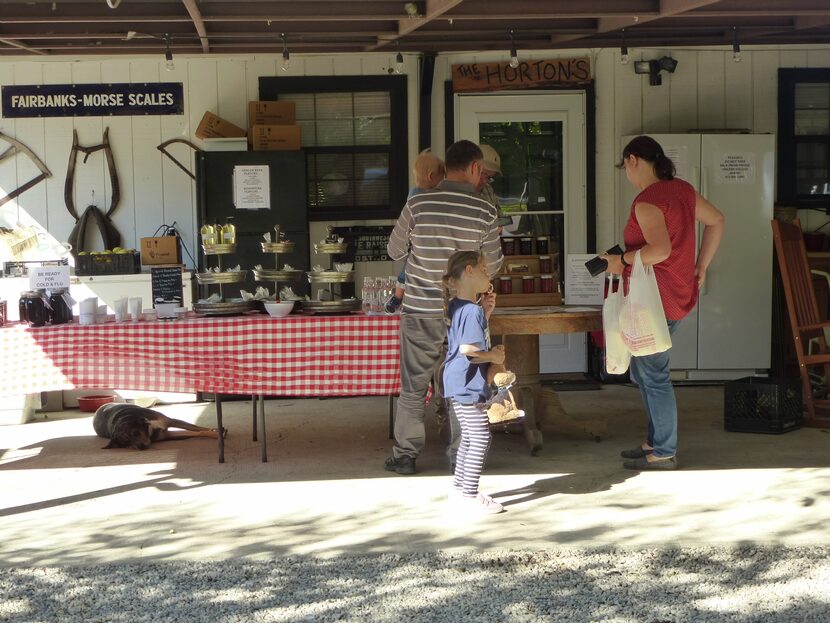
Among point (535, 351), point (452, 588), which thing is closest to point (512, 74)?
point (535, 351)

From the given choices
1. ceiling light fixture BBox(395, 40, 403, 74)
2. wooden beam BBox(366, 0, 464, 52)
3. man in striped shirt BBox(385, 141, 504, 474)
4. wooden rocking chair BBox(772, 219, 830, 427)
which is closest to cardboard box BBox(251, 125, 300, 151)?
ceiling light fixture BBox(395, 40, 403, 74)

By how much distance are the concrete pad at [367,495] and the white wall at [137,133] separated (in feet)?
6.84

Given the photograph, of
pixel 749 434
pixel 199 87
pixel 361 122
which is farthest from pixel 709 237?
pixel 199 87

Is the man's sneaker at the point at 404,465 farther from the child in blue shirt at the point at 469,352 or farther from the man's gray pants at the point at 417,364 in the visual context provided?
the child in blue shirt at the point at 469,352

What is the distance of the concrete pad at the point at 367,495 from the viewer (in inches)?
192

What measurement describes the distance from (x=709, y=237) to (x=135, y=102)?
4.99 m

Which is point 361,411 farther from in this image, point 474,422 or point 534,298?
point 474,422

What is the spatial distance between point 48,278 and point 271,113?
3099 mm

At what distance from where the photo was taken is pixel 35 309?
6141 mm

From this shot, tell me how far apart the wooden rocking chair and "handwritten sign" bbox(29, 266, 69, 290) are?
4.47 m

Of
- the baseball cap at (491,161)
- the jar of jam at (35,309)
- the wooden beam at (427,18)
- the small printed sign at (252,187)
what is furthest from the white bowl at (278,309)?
the small printed sign at (252,187)

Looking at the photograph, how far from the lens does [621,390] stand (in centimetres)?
894

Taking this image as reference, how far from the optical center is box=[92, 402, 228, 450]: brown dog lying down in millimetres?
6945

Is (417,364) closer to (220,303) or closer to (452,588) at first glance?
(220,303)
